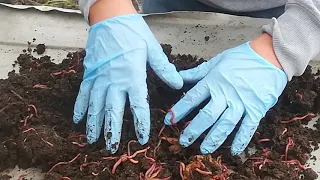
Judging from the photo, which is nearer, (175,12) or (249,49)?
(249,49)

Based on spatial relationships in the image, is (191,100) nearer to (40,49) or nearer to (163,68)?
(163,68)

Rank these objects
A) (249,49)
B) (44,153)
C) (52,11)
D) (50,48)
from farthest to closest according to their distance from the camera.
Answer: (52,11) → (50,48) → (249,49) → (44,153)

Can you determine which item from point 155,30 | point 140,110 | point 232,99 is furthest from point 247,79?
point 155,30

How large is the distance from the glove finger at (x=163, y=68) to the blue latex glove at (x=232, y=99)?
0.06 metres

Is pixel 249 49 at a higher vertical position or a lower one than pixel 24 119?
higher

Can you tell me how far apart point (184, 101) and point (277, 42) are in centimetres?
35

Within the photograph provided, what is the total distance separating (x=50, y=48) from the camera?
Result: 2217 mm

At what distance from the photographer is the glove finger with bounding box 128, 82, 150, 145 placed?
165 centimetres

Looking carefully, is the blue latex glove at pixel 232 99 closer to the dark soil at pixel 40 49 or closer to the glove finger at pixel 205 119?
the glove finger at pixel 205 119

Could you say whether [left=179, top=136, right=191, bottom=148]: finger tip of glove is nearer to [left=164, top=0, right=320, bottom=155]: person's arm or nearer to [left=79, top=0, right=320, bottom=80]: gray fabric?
[left=164, top=0, right=320, bottom=155]: person's arm

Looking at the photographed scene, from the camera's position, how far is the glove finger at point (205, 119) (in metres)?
1.64

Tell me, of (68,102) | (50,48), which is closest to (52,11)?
(50,48)

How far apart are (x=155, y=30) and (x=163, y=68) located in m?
0.61

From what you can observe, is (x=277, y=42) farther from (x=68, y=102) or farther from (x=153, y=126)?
(x=68, y=102)
